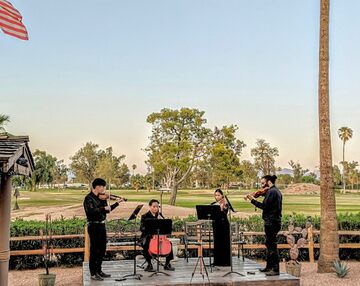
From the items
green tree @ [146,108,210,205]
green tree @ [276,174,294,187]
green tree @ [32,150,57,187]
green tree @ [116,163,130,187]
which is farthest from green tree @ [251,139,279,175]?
green tree @ [146,108,210,205]

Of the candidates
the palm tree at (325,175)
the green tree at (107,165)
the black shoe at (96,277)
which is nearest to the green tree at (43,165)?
the green tree at (107,165)

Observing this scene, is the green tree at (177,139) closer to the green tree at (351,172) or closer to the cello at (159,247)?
the cello at (159,247)

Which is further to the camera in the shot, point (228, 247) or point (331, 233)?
point (331, 233)

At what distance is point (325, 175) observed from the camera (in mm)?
11227

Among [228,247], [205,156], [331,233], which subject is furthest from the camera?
A: [205,156]

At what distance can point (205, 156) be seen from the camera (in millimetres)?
38656

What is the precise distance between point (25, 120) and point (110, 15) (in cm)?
555

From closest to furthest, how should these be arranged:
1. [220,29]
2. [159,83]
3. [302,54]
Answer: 1. [302,54]
2. [220,29]
3. [159,83]

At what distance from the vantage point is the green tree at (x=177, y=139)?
124 ft

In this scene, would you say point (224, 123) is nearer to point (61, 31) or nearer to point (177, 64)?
point (177, 64)

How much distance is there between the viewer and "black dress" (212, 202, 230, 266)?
9.70 metres

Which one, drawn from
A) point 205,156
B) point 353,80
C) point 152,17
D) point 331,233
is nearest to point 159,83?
point 152,17

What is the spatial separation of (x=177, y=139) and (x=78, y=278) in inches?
1111

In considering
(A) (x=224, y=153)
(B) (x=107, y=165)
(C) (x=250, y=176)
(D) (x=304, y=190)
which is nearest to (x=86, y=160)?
(B) (x=107, y=165)
